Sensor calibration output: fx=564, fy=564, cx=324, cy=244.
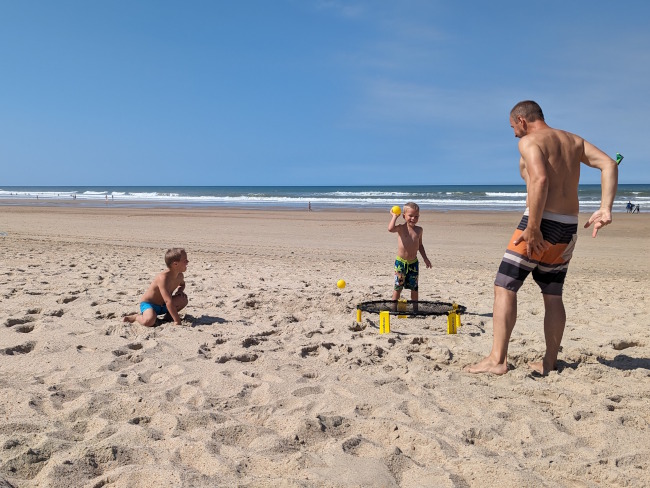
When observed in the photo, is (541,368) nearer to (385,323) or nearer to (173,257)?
(385,323)

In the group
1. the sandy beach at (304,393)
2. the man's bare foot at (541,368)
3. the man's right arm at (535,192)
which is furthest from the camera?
the man's bare foot at (541,368)

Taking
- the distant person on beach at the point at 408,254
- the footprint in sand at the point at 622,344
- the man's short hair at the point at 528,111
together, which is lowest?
the footprint in sand at the point at 622,344

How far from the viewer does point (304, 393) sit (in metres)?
3.69

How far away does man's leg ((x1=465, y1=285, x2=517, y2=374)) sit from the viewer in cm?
403

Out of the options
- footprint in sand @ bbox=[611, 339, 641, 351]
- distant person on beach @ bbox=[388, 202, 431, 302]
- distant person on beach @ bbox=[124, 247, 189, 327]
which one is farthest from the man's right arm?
distant person on beach @ bbox=[124, 247, 189, 327]

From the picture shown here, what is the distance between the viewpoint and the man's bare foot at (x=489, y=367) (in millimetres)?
4090

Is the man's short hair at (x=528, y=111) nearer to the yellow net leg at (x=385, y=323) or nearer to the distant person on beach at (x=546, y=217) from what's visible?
the distant person on beach at (x=546, y=217)

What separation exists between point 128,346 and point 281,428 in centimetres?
202

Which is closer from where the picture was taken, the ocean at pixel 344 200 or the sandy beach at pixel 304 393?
the sandy beach at pixel 304 393

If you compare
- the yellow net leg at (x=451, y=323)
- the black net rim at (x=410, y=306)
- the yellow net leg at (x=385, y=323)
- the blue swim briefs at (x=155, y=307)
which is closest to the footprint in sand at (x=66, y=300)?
the blue swim briefs at (x=155, y=307)

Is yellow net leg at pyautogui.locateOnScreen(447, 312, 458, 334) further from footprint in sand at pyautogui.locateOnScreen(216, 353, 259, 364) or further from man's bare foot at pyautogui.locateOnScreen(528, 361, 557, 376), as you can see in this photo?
footprint in sand at pyautogui.locateOnScreen(216, 353, 259, 364)

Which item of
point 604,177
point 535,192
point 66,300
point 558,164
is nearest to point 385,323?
point 535,192

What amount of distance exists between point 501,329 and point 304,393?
149 cm

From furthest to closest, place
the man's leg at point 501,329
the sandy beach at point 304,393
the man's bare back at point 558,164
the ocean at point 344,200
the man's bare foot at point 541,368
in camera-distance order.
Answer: the ocean at point 344,200, the man's bare foot at point 541,368, the man's leg at point 501,329, the man's bare back at point 558,164, the sandy beach at point 304,393
